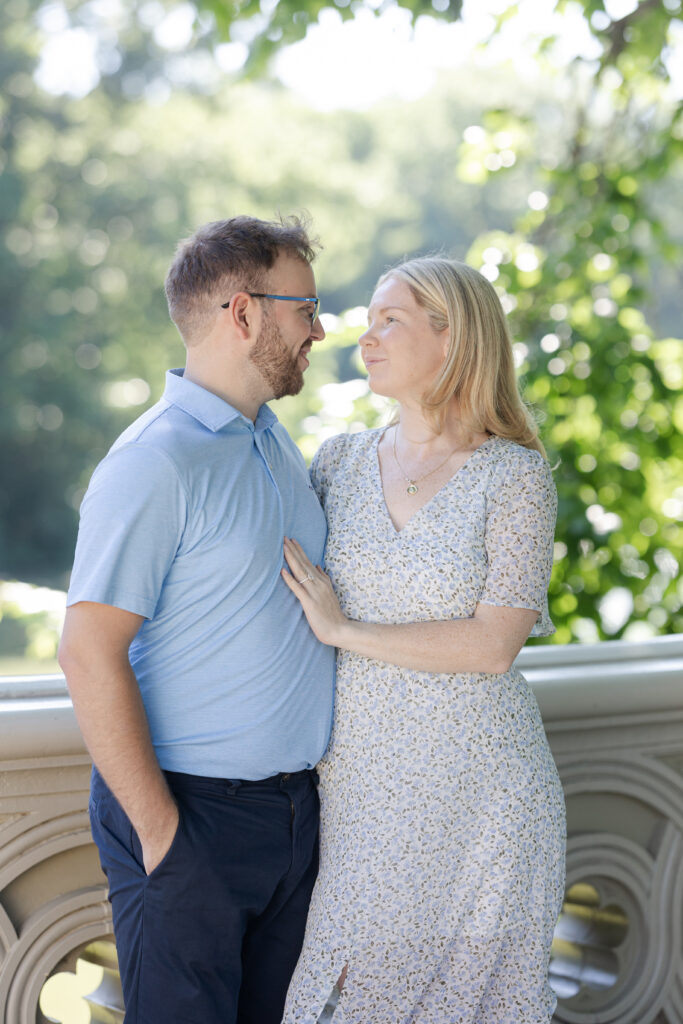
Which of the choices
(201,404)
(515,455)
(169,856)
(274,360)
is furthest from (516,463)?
(169,856)

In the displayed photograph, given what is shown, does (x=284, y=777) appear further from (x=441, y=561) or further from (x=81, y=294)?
(x=81, y=294)

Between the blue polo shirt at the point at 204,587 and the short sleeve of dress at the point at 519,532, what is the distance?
0.34 m

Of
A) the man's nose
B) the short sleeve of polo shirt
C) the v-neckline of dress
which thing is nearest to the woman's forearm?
the v-neckline of dress

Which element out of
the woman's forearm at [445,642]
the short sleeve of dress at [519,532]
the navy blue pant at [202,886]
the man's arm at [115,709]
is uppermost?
the short sleeve of dress at [519,532]

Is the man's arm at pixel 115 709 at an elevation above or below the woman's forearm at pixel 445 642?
below

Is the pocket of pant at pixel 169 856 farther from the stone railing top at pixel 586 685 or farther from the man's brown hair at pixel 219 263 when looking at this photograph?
the man's brown hair at pixel 219 263

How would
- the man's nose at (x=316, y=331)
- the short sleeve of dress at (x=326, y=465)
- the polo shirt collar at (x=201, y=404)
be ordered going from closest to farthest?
the polo shirt collar at (x=201, y=404) → the man's nose at (x=316, y=331) → the short sleeve of dress at (x=326, y=465)

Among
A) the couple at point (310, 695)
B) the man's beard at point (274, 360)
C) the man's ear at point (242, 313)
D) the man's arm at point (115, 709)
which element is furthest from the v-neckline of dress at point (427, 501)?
the man's arm at point (115, 709)

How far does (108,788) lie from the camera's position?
1641 millimetres

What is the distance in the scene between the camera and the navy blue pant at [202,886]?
1.55 m

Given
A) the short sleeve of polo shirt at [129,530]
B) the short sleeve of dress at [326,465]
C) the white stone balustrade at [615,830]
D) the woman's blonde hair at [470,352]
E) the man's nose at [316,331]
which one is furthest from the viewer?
the white stone balustrade at [615,830]

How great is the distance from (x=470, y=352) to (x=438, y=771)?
2.48ft

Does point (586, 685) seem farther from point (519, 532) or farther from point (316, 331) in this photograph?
point (316, 331)

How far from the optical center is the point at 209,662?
1612 mm
